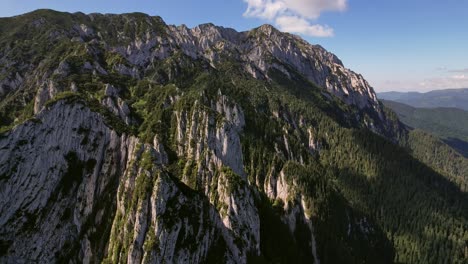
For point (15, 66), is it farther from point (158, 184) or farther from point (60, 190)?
point (158, 184)

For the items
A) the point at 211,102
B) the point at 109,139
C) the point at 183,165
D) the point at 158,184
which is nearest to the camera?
the point at 158,184

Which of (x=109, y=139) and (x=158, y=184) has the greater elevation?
(x=109, y=139)

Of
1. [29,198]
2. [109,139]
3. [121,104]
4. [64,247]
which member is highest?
[121,104]

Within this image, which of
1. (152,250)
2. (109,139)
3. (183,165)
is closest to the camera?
(152,250)

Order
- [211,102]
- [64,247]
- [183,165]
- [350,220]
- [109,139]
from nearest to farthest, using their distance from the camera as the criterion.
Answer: [64,247]
[109,139]
[183,165]
[350,220]
[211,102]

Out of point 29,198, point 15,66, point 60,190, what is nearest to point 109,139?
point 60,190

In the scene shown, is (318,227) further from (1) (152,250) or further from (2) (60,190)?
(2) (60,190)

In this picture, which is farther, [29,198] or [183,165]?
[183,165]

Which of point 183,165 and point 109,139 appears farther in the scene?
point 183,165

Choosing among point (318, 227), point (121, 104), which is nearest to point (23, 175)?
point (121, 104)
